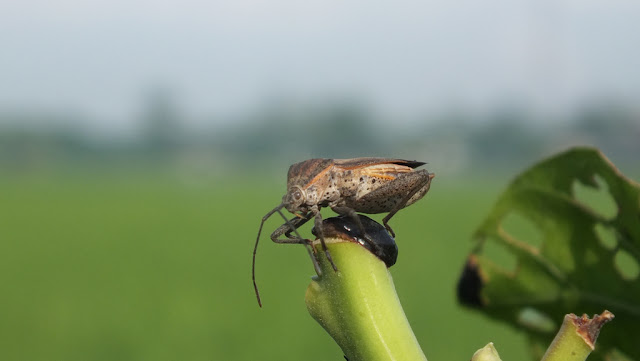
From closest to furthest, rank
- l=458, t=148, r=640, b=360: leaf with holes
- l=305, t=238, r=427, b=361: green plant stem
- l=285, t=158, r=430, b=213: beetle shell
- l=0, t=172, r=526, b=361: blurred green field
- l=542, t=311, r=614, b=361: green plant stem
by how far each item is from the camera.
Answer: l=542, t=311, r=614, b=361: green plant stem
l=305, t=238, r=427, b=361: green plant stem
l=285, t=158, r=430, b=213: beetle shell
l=458, t=148, r=640, b=360: leaf with holes
l=0, t=172, r=526, b=361: blurred green field

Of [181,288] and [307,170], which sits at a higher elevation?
[307,170]

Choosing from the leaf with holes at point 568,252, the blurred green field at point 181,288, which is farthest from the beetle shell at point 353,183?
the blurred green field at point 181,288

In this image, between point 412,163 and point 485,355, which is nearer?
point 485,355

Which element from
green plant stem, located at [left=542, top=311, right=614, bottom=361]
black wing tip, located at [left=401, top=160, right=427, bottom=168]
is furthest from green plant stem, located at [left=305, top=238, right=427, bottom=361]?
black wing tip, located at [left=401, top=160, right=427, bottom=168]

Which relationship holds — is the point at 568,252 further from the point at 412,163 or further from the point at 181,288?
the point at 181,288

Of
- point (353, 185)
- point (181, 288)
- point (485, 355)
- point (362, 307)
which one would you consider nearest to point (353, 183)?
point (353, 185)

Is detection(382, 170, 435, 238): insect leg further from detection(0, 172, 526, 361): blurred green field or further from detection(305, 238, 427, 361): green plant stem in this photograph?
detection(0, 172, 526, 361): blurred green field

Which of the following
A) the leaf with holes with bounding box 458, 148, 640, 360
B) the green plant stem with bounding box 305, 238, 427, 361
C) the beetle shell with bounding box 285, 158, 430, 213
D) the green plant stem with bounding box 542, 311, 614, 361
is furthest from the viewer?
the leaf with holes with bounding box 458, 148, 640, 360
